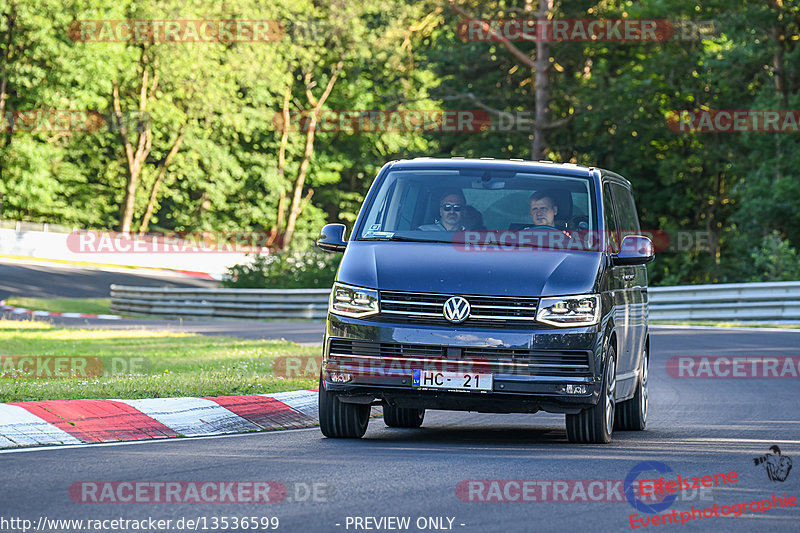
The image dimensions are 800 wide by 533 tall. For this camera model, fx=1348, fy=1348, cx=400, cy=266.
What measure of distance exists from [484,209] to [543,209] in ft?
1.46

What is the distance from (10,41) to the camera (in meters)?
64.3

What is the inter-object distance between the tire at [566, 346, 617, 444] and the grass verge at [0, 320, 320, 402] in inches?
141

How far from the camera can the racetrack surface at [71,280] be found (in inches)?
1713

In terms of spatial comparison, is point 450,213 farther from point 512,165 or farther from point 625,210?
point 625,210

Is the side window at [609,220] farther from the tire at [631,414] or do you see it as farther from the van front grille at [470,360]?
the van front grille at [470,360]

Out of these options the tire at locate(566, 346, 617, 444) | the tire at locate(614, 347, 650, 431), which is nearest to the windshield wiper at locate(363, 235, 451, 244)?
the tire at locate(566, 346, 617, 444)

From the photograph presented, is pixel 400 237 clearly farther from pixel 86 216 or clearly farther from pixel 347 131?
pixel 347 131

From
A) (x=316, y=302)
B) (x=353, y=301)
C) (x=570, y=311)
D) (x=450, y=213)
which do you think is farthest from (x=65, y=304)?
(x=570, y=311)

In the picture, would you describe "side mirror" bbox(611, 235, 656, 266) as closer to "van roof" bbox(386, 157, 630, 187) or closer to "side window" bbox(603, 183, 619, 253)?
→ "side window" bbox(603, 183, 619, 253)

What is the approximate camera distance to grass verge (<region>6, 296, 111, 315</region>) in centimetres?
3831

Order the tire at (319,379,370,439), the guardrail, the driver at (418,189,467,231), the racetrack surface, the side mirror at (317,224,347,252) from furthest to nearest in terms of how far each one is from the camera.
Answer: the racetrack surface
the guardrail
the side mirror at (317,224,347,252)
the driver at (418,189,467,231)
the tire at (319,379,370,439)

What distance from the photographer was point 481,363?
899 centimetres

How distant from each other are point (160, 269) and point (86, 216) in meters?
14.4

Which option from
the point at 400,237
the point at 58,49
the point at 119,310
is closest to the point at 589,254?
the point at 400,237
